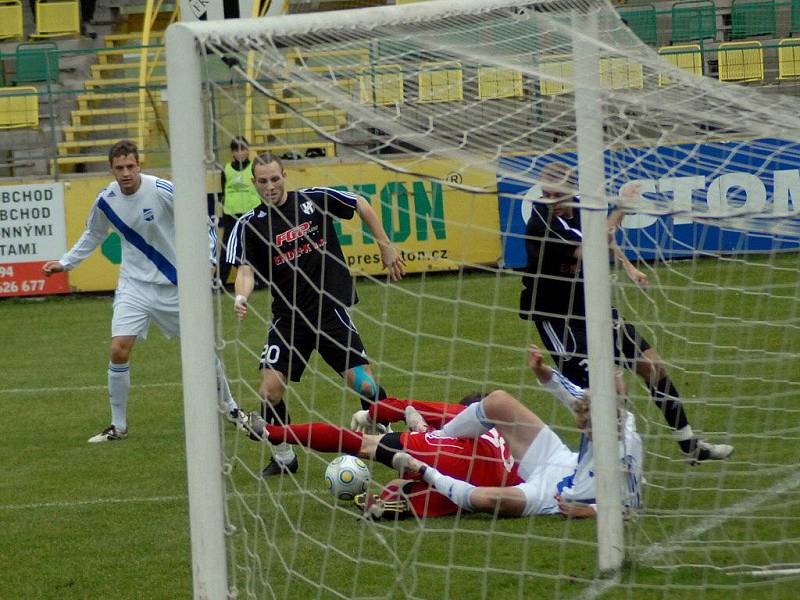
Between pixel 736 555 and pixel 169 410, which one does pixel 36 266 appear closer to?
pixel 169 410

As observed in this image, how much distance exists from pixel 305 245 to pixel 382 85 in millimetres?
2549

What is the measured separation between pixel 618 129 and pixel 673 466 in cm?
243

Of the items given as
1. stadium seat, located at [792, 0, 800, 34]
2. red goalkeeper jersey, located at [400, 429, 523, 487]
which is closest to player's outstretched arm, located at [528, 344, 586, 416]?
red goalkeeper jersey, located at [400, 429, 523, 487]

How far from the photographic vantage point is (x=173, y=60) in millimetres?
4422

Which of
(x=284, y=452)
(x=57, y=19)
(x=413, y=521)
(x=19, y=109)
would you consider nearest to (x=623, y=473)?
(x=413, y=521)

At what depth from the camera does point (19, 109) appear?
19672mm

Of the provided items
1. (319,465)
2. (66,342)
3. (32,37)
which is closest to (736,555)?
(319,465)

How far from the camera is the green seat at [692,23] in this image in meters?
19.2

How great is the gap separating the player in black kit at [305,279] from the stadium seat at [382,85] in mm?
2015

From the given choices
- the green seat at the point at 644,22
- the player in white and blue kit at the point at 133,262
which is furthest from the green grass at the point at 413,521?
the green seat at the point at 644,22

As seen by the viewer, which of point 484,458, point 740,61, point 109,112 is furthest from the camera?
point 109,112

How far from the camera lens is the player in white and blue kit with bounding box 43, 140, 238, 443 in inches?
361

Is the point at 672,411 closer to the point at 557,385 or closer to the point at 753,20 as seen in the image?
the point at 557,385

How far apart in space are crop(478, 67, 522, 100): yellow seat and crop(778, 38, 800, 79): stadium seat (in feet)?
35.8
